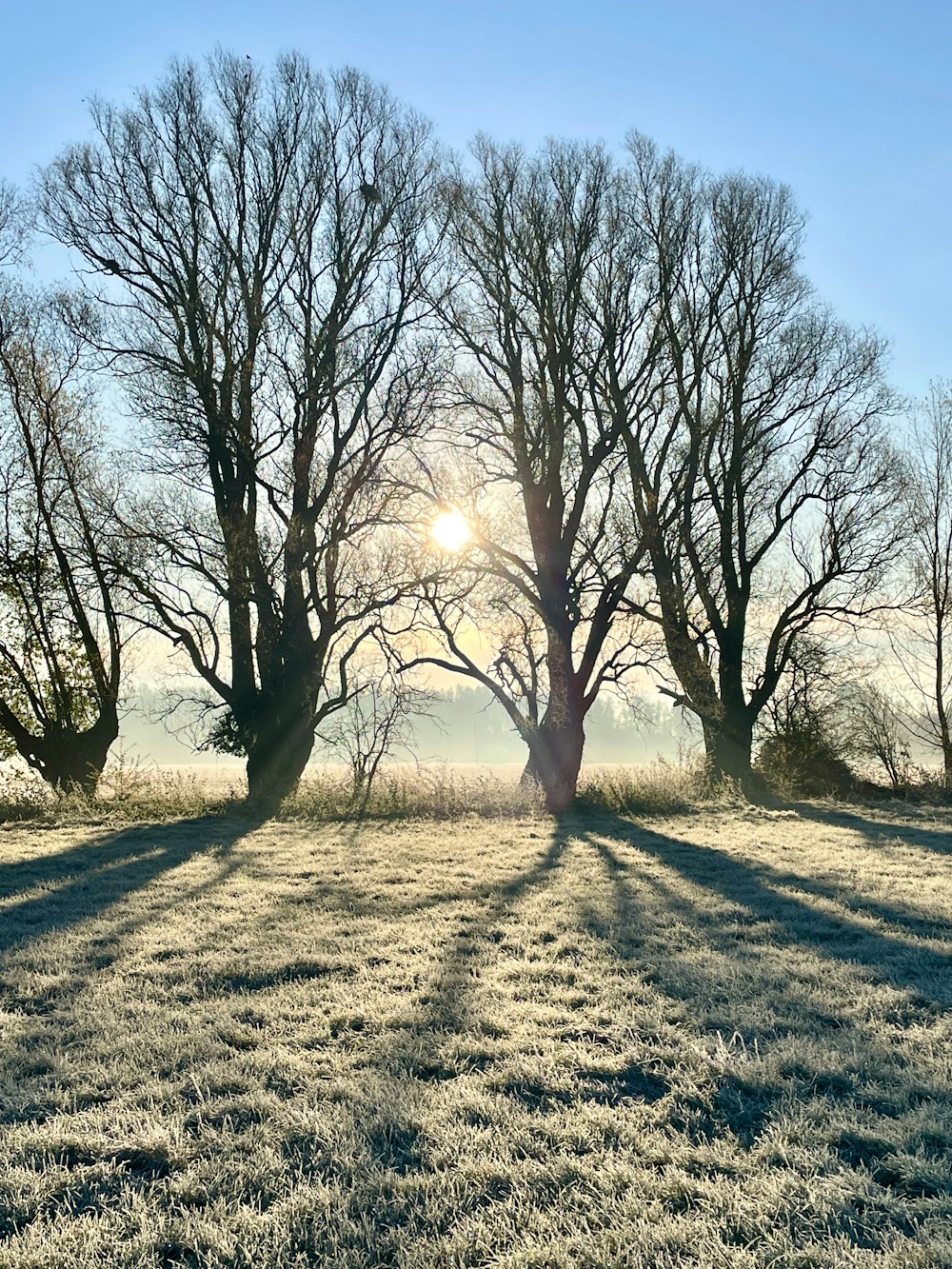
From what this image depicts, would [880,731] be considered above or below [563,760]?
above

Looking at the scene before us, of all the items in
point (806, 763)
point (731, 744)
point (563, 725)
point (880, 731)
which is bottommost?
point (806, 763)

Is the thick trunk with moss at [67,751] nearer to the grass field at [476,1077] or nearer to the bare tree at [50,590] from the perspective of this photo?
the bare tree at [50,590]

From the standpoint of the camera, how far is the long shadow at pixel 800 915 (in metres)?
5.32

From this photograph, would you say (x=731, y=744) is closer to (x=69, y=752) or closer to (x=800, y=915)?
(x=800, y=915)

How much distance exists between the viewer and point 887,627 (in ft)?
65.8

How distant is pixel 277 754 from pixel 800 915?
11026 mm

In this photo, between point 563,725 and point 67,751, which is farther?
point 563,725

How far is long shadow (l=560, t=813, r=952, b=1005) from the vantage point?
5320 mm

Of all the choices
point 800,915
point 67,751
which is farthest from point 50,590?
point 800,915

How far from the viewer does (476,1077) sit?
378cm

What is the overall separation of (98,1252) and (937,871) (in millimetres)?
8904

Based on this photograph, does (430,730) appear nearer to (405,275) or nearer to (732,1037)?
(405,275)

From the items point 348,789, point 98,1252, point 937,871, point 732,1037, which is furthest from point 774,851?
point 98,1252

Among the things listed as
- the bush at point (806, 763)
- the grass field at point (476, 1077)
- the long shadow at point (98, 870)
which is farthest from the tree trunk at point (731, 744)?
the grass field at point (476, 1077)
